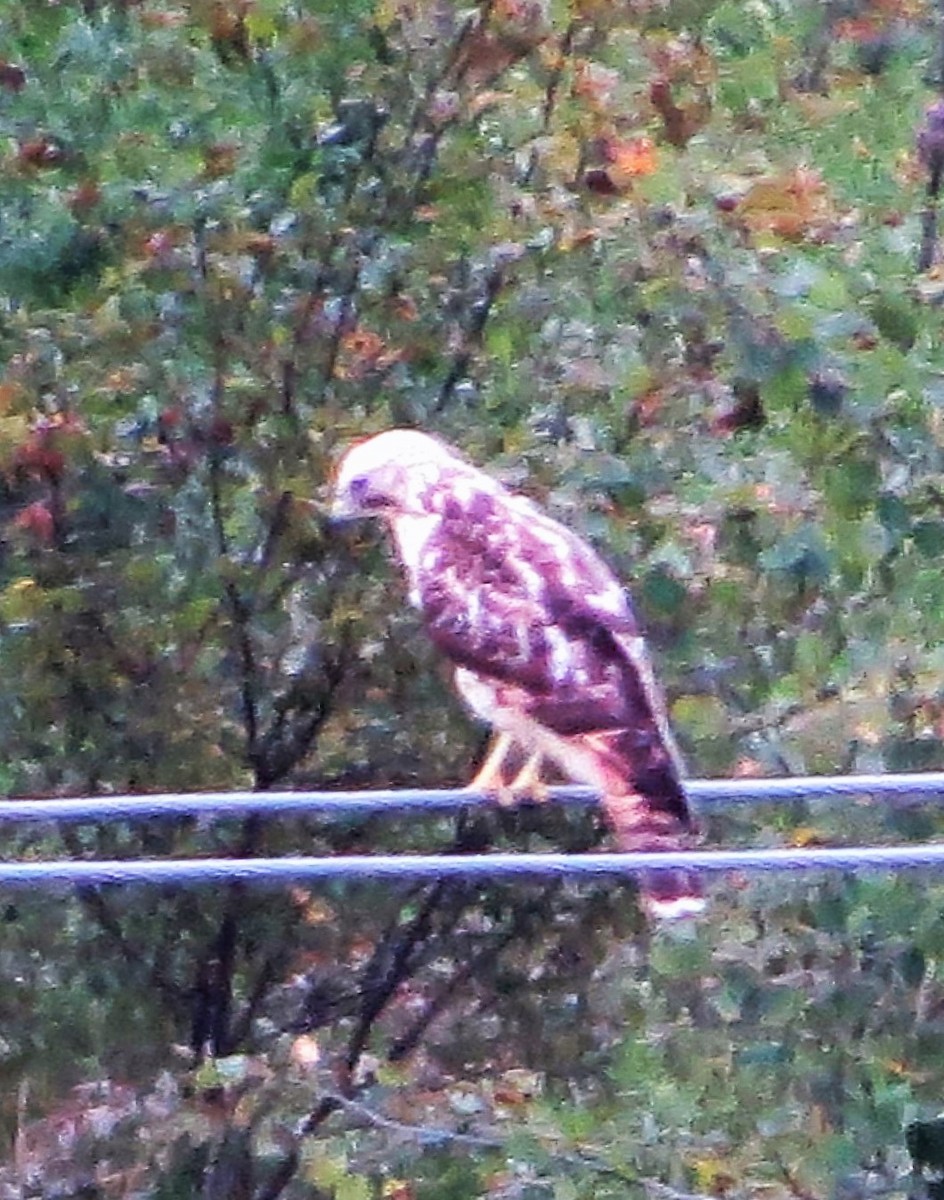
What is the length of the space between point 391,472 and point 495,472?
599mm

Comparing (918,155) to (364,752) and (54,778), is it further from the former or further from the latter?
(54,778)

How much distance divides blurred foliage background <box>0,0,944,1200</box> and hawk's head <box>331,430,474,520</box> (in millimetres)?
472

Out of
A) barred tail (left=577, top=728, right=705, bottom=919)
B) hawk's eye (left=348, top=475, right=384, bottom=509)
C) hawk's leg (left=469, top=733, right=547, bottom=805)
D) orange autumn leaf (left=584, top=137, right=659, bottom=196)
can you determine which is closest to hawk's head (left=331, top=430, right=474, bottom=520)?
hawk's eye (left=348, top=475, right=384, bottom=509)

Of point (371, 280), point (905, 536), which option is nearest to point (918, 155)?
point (905, 536)

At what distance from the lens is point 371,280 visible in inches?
173

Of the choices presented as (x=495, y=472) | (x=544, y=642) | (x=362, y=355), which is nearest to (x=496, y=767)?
(x=544, y=642)

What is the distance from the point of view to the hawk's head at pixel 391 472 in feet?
12.0

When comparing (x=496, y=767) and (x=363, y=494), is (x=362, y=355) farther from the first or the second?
(x=496, y=767)

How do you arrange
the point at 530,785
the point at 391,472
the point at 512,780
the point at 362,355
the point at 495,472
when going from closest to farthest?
the point at 530,785 → the point at 391,472 → the point at 512,780 → the point at 495,472 → the point at 362,355

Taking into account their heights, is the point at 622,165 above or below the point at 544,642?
above

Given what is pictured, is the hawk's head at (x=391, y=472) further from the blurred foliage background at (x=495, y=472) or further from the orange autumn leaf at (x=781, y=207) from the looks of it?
the orange autumn leaf at (x=781, y=207)

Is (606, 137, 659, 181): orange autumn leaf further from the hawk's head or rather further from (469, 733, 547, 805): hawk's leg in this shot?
(469, 733, 547, 805): hawk's leg

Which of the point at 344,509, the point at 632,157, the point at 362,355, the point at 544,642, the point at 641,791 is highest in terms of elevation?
the point at 632,157

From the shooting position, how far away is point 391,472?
370cm
